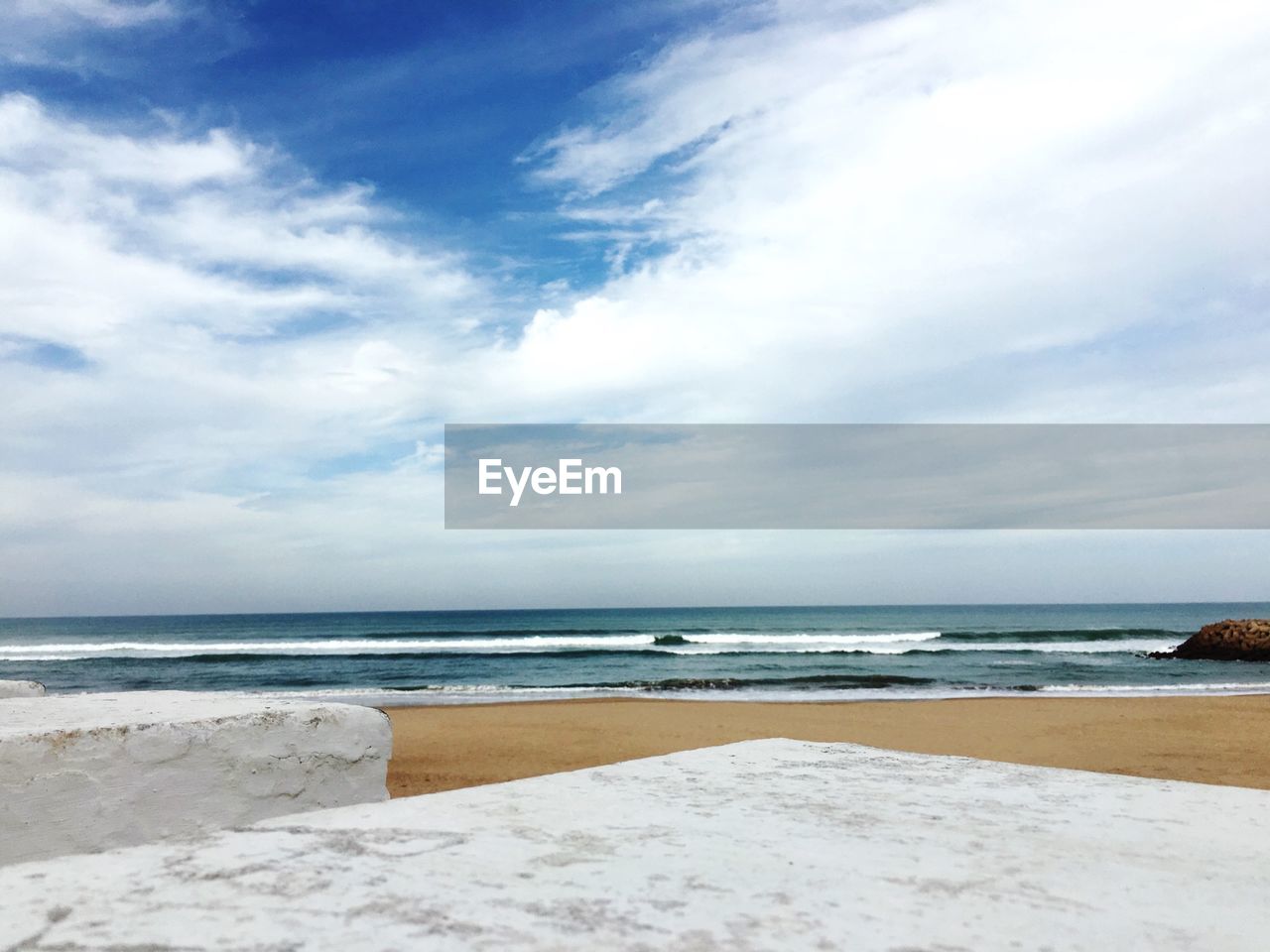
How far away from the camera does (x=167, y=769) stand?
308 centimetres

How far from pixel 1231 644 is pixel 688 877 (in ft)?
111

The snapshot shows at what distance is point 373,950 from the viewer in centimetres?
120

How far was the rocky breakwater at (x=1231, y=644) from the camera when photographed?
2817 cm

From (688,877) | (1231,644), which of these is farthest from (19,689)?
(1231,644)

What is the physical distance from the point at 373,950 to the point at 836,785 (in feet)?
4.96

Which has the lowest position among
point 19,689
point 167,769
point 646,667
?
point 646,667

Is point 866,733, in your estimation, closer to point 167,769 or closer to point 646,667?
point 167,769

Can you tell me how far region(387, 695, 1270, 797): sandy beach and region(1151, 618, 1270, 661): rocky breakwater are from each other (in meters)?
14.9

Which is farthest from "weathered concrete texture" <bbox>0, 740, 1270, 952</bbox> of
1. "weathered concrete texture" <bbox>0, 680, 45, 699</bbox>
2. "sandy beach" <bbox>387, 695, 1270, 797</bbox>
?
"sandy beach" <bbox>387, 695, 1270, 797</bbox>

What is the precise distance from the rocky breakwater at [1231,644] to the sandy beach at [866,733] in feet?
48.7

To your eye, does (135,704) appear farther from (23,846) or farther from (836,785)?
(836,785)

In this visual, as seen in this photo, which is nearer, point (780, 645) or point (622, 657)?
point (622, 657)

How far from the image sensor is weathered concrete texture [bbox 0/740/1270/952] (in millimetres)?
1288

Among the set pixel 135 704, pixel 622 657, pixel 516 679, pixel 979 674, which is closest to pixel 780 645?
pixel 622 657
